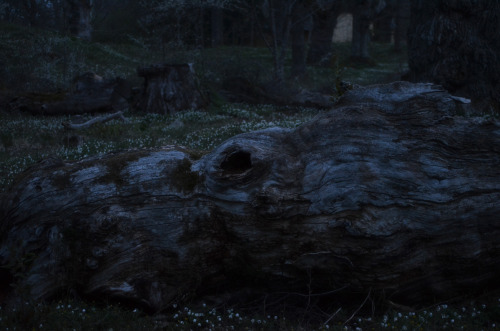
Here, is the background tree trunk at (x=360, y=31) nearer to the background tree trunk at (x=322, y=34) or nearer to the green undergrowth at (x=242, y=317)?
the background tree trunk at (x=322, y=34)

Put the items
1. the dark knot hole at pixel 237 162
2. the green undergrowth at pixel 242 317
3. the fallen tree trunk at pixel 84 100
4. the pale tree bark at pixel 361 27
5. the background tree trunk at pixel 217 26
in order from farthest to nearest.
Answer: the background tree trunk at pixel 217 26 → the pale tree bark at pixel 361 27 → the fallen tree trunk at pixel 84 100 → the dark knot hole at pixel 237 162 → the green undergrowth at pixel 242 317

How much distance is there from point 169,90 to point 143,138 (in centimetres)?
682

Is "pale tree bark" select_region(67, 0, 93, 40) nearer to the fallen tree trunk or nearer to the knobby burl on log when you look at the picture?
the fallen tree trunk

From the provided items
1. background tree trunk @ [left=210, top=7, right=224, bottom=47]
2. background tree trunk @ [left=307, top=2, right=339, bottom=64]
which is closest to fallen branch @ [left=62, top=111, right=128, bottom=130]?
background tree trunk @ [left=307, top=2, right=339, bottom=64]

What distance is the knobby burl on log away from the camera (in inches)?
186

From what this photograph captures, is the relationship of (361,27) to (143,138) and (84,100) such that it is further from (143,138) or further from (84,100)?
(143,138)

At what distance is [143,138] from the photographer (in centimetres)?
1184

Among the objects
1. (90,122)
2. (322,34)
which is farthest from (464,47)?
(322,34)

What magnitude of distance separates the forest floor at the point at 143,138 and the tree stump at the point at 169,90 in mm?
816

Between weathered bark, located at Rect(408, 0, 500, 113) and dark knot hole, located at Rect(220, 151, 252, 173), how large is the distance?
11239 millimetres

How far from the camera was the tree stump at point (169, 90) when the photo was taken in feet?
59.5

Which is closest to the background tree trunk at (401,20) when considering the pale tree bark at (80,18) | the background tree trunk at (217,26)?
the background tree trunk at (217,26)

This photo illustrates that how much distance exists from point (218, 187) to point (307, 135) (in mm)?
1306

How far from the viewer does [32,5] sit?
116 ft
